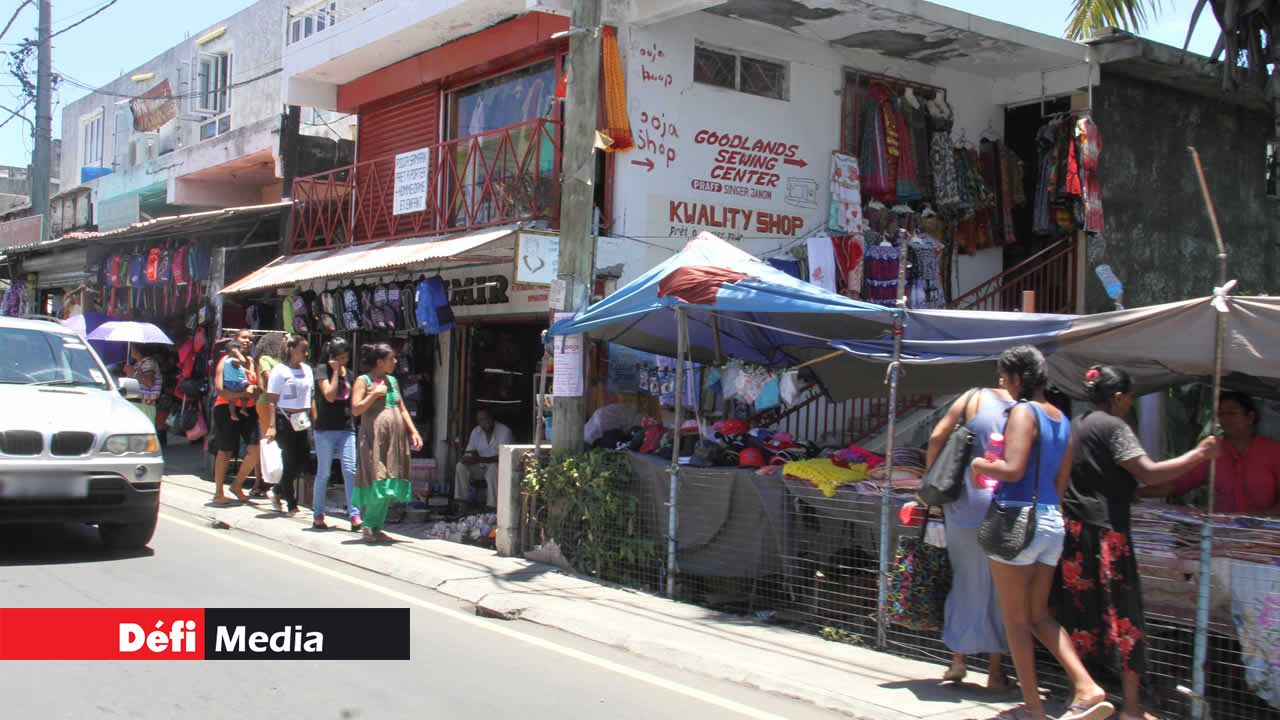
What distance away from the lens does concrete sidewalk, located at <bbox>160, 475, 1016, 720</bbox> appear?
18.9 feet

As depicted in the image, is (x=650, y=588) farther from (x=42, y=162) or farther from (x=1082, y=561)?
(x=42, y=162)

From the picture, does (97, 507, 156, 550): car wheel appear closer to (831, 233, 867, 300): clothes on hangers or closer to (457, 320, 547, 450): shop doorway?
(457, 320, 547, 450): shop doorway

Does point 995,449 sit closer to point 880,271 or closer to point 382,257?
point 880,271

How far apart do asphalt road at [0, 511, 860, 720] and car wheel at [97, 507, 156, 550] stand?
146 millimetres

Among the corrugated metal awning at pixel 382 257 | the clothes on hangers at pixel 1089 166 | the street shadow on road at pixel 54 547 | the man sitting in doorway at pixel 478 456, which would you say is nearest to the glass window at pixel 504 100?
the corrugated metal awning at pixel 382 257

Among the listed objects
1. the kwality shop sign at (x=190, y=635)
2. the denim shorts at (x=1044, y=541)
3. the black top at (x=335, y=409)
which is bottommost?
the kwality shop sign at (x=190, y=635)

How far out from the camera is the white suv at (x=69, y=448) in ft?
25.5

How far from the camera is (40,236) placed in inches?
936

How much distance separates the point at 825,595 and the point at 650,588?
1.67 m

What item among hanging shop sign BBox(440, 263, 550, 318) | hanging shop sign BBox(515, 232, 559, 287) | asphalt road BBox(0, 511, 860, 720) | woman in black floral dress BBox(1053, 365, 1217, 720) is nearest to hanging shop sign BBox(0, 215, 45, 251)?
hanging shop sign BBox(440, 263, 550, 318)

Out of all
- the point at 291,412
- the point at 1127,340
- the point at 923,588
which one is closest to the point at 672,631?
the point at 923,588

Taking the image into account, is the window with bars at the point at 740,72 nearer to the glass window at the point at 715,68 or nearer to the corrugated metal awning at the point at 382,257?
the glass window at the point at 715,68

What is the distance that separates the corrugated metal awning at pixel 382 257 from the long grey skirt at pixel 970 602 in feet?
20.3

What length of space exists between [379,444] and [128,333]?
8.36m
